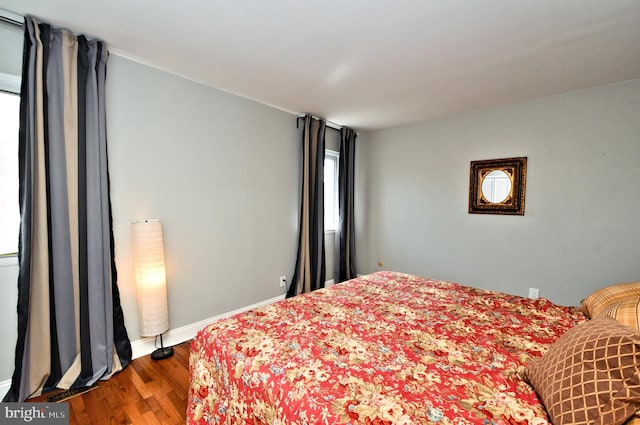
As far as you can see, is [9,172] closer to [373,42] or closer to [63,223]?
[63,223]

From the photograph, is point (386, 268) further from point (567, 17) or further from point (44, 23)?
point (44, 23)

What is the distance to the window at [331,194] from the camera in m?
4.46

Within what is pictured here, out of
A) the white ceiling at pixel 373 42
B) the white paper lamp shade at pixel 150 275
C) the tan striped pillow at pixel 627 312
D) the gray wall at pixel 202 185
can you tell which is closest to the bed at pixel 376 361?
the tan striped pillow at pixel 627 312

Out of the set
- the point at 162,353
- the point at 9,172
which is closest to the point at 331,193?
the point at 162,353

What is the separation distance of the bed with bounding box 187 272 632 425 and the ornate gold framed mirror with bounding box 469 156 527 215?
62.5 inches

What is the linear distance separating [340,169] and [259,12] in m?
2.74

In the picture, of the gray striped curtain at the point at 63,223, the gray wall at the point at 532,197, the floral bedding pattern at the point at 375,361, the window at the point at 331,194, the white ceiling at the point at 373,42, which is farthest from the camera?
the window at the point at 331,194

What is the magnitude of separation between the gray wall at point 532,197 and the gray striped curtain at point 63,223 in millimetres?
3489

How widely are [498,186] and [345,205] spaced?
1984mm

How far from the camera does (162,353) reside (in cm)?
243

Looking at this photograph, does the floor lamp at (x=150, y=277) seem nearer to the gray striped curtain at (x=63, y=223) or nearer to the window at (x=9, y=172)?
the gray striped curtain at (x=63, y=223)

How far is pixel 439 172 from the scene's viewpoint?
3854 millimetres

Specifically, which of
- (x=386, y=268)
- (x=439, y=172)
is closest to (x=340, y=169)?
(x=439, y=172)

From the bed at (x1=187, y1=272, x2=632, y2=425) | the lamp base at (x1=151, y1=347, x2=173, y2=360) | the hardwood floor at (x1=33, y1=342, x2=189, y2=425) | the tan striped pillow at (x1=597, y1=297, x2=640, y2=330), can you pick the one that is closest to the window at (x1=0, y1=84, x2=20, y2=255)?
the hardwood floor at (x1=33, y1=342, x2=189, y2=425)
